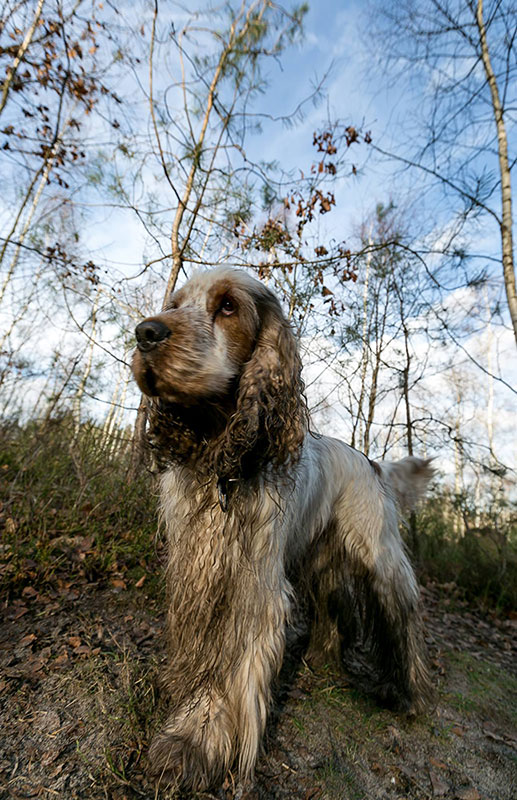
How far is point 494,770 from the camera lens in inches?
95.2

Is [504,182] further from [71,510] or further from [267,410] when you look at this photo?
[71,510]

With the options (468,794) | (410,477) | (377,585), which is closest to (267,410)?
(377,585)

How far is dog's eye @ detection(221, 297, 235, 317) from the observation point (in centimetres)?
205

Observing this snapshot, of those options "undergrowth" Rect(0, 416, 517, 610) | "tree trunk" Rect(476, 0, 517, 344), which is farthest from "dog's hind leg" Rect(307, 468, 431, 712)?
"tree trunk" Rect(476, 0, 517, 344)

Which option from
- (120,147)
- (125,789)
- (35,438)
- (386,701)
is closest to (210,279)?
(125,789)

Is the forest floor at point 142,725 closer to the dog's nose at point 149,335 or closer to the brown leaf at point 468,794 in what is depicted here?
the brown leaf at point 468,794

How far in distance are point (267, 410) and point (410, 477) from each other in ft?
6.50

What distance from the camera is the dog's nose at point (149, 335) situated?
67.1 inches

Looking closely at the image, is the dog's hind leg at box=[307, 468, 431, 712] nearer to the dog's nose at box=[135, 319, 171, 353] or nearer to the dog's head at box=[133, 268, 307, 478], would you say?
the dog's head at box=[133, 268, 307, 478]

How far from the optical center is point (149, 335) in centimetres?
171

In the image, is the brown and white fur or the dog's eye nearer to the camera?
the brown and white fur

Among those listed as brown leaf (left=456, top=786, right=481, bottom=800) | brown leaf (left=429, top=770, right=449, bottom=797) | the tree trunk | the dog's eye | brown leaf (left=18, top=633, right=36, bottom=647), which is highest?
the tree trunk

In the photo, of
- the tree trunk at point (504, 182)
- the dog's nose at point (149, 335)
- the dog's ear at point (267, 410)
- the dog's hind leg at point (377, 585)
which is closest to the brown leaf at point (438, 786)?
the dog's hind leg at point (377, 585)

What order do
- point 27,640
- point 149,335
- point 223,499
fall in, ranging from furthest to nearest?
point 27,640, point 223,499, point 149,335
